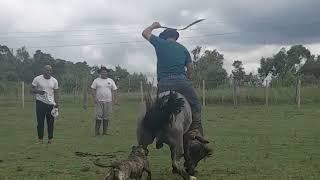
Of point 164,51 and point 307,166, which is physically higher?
point 164,51

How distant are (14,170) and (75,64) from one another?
88.8 meters

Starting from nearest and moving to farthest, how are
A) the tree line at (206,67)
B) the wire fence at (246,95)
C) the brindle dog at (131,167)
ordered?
the brindle dog at (131,167) → the wire fence at (246,95) → the tree line at (206,67)

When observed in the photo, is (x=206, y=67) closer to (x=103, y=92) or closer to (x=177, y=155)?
(x=103, y=92)

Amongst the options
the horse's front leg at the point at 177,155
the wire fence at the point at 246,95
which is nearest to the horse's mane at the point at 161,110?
the horse's front leg at the point at 177,155

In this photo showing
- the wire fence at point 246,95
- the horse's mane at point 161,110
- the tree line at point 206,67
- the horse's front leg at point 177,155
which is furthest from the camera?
the tree line at point 206,67

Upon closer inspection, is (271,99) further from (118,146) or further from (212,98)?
(118,146)

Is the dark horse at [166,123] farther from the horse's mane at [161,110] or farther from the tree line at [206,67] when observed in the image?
the tree line at [206,67]

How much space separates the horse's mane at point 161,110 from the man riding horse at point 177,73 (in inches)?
25.9

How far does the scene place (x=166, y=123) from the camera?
813 cm

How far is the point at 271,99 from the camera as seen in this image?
45.7 metres

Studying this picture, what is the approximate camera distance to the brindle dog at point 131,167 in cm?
712

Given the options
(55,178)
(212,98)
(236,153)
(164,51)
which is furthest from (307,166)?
(212,98)

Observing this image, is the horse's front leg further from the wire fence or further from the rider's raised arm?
the wire fence

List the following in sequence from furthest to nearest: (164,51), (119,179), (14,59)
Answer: (14,59) → (164,51) → (119,179)
